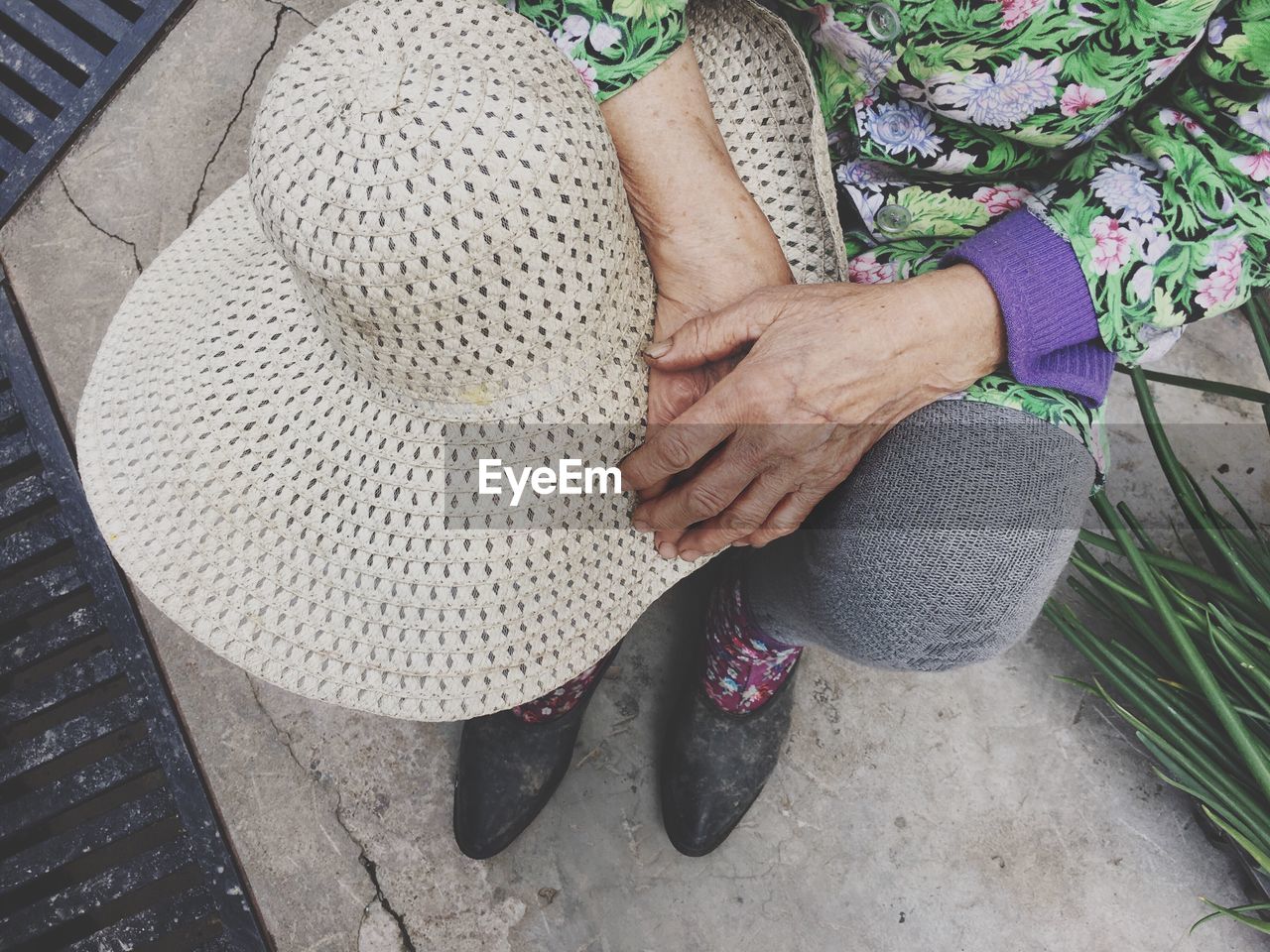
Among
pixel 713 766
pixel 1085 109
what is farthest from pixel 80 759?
pixel 1085 109

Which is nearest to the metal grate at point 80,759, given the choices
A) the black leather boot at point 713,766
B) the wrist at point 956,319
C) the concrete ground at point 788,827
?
the concrete ground at point 788,827

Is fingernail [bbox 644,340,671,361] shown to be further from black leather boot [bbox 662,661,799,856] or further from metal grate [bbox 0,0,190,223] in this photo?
metal grate [bbox 0,0,190,223]

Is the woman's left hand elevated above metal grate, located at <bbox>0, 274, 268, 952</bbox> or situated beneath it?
elevated above

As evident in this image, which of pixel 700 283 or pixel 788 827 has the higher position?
pixel 700 283

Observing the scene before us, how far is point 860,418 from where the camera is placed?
87cm

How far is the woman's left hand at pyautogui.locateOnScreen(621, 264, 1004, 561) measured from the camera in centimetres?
83

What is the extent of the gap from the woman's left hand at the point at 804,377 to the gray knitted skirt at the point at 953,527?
0.05m

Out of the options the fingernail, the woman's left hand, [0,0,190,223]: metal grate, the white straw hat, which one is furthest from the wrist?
[0,0,190,223]: metal grate

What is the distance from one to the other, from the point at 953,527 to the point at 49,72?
185cm

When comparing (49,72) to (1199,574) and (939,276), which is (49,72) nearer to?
(939,276)

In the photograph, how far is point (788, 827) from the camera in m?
1.44

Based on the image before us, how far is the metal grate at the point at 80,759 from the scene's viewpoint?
139 cm

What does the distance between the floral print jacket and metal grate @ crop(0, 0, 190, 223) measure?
123 centimetres

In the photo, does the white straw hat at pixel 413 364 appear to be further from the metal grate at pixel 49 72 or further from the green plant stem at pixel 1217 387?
the metal grate at pixel 49 72
